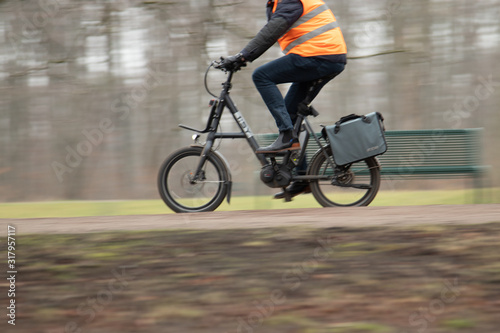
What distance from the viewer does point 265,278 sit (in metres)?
3.19

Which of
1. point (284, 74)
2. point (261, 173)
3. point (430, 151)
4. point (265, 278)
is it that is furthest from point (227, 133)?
point (265, 278)

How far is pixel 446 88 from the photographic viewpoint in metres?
8.64

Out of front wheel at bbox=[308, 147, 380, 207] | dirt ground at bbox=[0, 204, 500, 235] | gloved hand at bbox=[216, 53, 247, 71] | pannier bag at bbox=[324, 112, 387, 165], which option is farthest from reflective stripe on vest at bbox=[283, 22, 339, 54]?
dirt ground at bbox=[0, 204, 500, 235]

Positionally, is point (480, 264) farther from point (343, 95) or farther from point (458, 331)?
point (343, 95)

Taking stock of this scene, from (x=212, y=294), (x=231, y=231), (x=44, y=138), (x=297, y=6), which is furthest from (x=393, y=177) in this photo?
(x=44, y=138)

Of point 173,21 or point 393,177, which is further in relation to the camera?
point 173,21

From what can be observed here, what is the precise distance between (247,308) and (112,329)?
1.98 ft

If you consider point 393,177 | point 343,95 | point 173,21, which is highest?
point 173,21

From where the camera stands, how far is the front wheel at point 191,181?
5555 mm

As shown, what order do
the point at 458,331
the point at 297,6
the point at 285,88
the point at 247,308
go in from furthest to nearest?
the point at 285,88
the point at 297,6
the point at 247,308
the point at 458,331

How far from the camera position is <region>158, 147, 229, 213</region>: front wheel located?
555 cm

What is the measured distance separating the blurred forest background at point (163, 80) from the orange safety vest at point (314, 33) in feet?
11.4

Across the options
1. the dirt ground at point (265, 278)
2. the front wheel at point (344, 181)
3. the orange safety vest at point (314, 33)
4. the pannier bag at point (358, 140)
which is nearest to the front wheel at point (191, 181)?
the front wheel at point (344, 181)

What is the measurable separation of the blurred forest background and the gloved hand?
3167 mm
